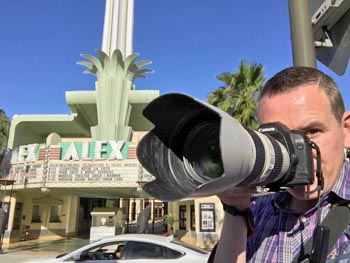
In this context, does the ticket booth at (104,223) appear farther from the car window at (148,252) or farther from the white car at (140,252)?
the car window at (148,252)

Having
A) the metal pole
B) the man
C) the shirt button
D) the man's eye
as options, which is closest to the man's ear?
the man

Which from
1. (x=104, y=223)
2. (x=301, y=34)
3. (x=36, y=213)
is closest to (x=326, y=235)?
(x=301, y=34)

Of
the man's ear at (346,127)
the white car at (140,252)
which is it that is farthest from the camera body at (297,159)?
the white car at (140,252)

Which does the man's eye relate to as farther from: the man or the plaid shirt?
the plaid shirt

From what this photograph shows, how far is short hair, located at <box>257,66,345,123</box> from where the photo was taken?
121cm

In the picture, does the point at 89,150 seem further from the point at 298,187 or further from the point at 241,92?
the point at 298,187

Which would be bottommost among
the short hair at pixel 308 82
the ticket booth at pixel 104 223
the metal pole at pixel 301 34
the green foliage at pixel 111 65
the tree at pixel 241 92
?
the ticket booth at pixel 104 223

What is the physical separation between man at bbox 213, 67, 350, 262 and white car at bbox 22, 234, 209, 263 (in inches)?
228

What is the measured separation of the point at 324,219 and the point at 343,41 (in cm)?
154

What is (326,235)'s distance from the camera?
1040 millimetres

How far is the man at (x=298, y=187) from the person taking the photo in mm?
1156

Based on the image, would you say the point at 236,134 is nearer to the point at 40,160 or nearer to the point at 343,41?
the point at 343,41

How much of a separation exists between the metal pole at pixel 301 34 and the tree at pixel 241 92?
10.8 meters

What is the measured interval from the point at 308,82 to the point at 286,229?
20.6 inches
